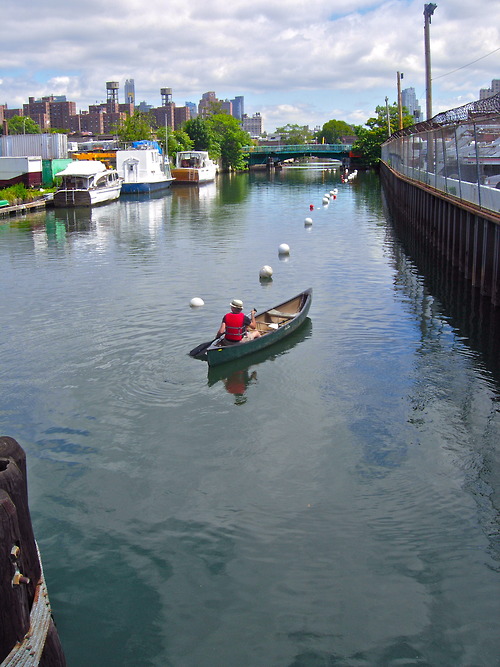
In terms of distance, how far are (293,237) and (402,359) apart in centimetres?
2591

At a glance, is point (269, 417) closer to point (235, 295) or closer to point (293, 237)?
point (235, 295)

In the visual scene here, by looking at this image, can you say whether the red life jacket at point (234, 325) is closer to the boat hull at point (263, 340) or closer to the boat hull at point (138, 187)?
the boat hull at point (263, 340)

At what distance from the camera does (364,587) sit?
9.60 metres

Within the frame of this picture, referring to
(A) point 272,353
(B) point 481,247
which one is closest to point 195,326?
(A) point 272,353

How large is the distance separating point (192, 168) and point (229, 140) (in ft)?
162

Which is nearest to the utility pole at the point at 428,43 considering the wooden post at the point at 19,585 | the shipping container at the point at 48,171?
the shipping container at the point at 48,171

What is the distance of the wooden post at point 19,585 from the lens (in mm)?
5602

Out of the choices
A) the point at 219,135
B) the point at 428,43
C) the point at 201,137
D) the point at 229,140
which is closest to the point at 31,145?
the point at 201,137

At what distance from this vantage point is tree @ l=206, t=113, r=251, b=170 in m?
147

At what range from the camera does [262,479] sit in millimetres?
12609

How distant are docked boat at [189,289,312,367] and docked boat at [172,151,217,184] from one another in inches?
3135

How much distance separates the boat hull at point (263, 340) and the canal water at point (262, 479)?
0.37 m

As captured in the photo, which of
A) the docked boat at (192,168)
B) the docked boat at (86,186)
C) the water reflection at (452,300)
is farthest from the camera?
the docked boat at (192,168)

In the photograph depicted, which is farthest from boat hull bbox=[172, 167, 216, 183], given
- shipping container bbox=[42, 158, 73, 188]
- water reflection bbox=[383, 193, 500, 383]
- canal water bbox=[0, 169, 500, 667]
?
canal water bbox=[0, 169, 500, 667]
